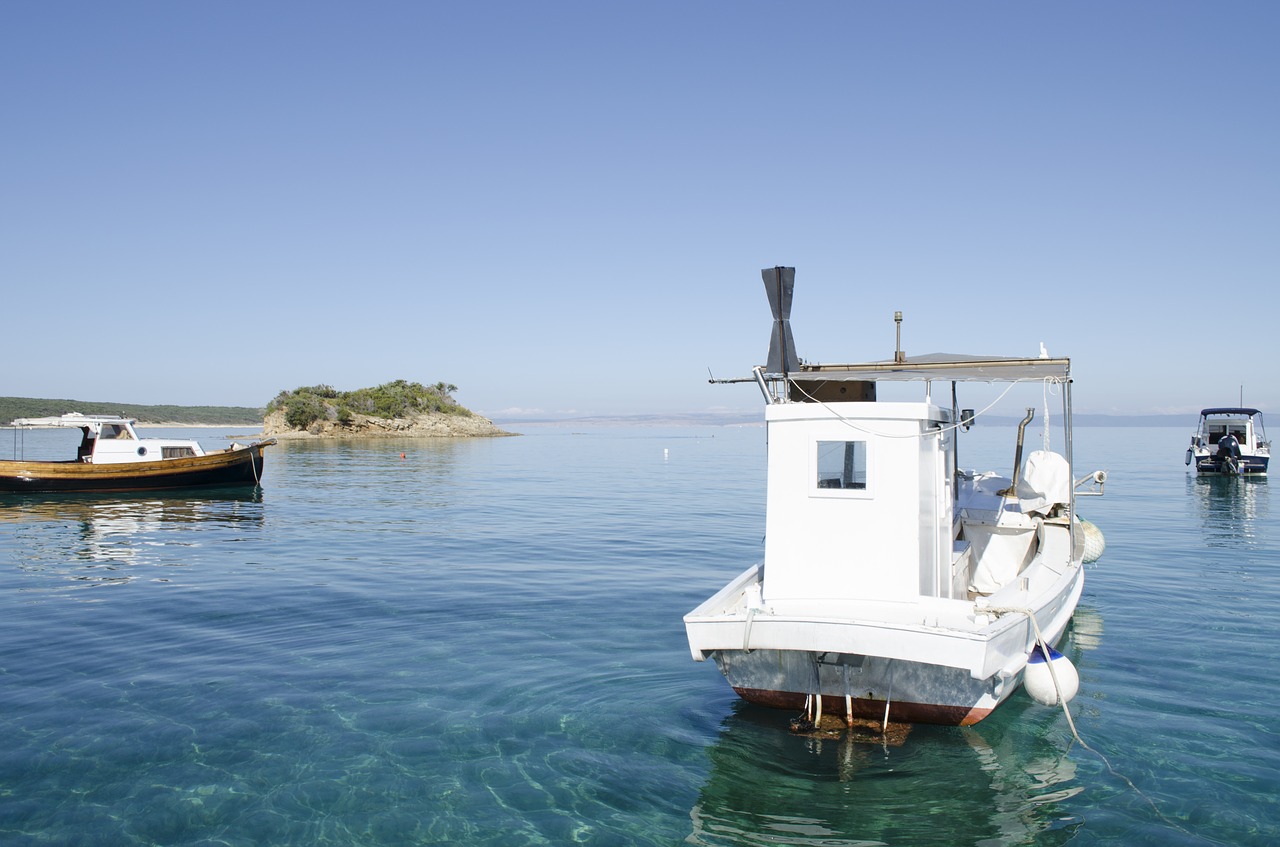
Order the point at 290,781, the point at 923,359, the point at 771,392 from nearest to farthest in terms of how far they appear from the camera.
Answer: the point at 290,781, the point at 771,392, the point at 923,359

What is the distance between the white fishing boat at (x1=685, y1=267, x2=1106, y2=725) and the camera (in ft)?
25.7

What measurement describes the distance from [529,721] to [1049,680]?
5.47 meters

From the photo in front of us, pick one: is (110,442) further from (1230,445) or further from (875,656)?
(1230,445)

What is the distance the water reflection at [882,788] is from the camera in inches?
268

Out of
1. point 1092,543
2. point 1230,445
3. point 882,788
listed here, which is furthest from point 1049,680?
point 1230,445

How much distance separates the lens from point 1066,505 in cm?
1363

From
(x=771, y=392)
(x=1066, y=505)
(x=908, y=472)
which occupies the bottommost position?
(x=1066, y=505)

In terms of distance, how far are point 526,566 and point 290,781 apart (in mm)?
10695

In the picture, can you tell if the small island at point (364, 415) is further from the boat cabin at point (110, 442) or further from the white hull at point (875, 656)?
the white hull at point (875, 656)

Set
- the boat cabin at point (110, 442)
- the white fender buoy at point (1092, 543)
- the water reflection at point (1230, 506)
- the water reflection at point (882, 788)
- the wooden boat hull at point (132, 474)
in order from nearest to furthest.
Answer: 1. the water reflection at point (882, 788)
2. the white fender buoy at point (1092, 543)
3. the water reflection at point (1230, 506)
4. the wooden boat hull at point (132, 474)
5. the boat cabin at point (110, 442)

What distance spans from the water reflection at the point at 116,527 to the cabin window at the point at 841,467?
14.4 m

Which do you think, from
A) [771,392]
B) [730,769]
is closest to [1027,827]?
[730,769]

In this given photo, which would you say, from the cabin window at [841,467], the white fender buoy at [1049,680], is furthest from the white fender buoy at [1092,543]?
the cabin window at [841,467]

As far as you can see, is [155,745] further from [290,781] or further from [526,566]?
[526,566]
